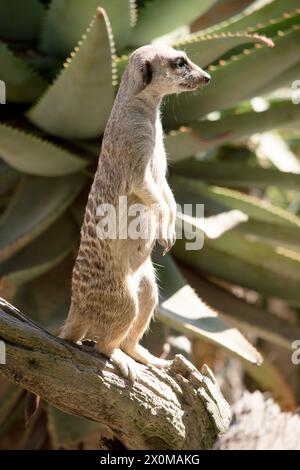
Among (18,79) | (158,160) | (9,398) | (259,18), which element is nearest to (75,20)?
(18,79)

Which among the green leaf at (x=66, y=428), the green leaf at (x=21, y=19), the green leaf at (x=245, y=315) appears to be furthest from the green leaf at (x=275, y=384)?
the green leaf at (x=21, y=19)

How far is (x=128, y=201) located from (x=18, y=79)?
1.47 m

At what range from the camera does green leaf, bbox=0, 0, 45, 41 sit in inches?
196

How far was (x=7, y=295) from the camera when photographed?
496 cm

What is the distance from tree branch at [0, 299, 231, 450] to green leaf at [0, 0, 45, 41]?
7.08 ft

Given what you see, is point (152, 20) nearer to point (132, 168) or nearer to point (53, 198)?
point (53, 198)

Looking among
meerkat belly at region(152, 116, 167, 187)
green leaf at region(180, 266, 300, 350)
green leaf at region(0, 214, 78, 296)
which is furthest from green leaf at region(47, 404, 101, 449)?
meerkat belly at region(152, 116, 167, 187)

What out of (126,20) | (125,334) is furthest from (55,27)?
(125,334)

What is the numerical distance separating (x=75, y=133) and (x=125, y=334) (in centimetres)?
152

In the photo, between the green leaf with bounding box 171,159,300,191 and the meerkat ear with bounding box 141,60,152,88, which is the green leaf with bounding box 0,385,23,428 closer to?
the green leaf with bounding box 171,159,300,191

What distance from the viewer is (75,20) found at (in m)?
4.79

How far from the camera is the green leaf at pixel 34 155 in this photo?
4.45 meters

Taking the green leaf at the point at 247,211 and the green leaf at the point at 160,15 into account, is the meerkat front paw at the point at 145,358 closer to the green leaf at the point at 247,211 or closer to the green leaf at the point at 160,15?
the green leaf at the point at 247,211

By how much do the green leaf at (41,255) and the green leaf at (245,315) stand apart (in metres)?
0.81
